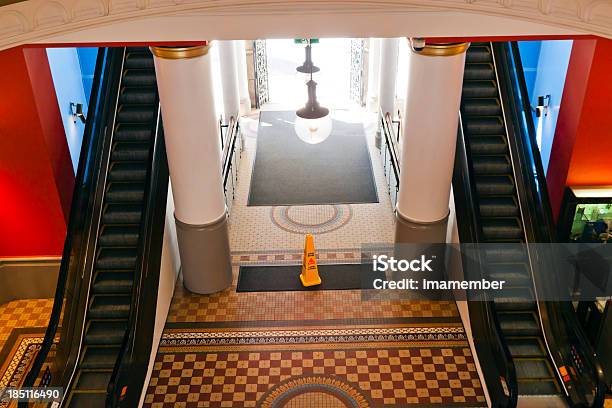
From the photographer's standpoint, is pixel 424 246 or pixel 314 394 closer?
pixel 314 394

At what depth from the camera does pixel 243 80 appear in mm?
14969

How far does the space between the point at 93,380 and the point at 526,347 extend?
16.3ft

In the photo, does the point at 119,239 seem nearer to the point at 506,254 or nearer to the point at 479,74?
the point at 506,254

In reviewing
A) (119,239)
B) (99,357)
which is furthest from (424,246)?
(99,357)

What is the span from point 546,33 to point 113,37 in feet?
11.2

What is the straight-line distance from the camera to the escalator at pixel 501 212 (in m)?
7.31

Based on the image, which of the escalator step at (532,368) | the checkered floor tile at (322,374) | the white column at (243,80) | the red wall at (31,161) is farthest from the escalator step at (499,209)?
the white column at (243,80)

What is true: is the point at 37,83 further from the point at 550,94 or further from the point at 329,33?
the point at 550,94

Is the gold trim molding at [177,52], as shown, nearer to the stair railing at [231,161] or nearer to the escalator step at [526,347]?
the stair railing at [231,161]

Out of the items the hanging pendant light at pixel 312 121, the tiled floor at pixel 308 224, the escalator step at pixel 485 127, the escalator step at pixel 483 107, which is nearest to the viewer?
the hanging pendant light at pixel 312 121

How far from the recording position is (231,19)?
4.63 m

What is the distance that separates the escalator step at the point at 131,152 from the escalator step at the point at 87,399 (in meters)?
3.02

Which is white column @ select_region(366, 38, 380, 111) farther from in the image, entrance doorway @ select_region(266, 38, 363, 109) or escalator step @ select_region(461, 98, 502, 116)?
escalator step @ select_region(461, 98, 502, 116)

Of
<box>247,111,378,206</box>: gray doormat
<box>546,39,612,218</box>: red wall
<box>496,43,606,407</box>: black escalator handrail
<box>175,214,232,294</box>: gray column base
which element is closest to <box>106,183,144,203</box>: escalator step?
<box>175,214,232,294</box>: gray column base
